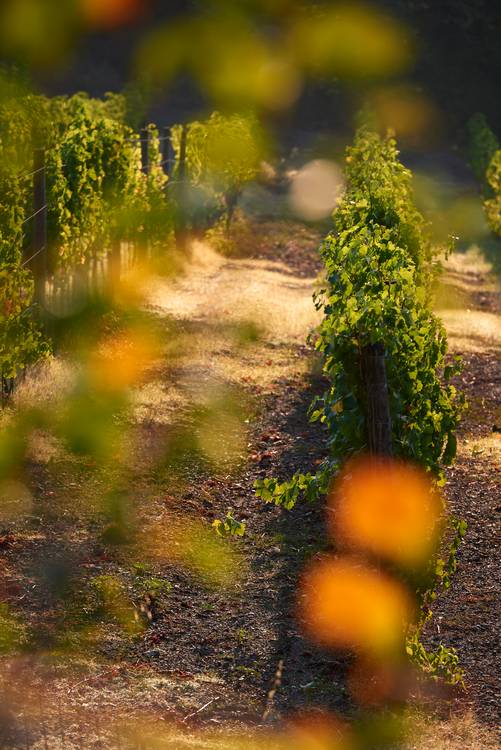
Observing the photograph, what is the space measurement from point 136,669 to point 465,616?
2.18 metres

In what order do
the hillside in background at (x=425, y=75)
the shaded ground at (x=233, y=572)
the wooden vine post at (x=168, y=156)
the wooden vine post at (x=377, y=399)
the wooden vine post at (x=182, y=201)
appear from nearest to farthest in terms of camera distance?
the shaded ground at (x=233, y=572) < the wooden vine post at (x=377, y=399) < the wooden vine post at (x=182, y=201) < the wooden vine post at (x=168, y=156) < the hillside in background at (x=425, y=75)

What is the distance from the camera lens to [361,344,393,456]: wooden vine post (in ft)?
19.3

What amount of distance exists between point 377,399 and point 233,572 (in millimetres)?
1987

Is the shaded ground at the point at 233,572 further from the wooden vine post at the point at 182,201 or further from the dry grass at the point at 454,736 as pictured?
the wooden vine post at the point at 182,201

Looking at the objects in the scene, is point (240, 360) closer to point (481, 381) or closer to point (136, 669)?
point (481, 381)

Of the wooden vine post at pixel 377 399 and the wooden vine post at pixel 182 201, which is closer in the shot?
the wooden vine post at pixel 377 399

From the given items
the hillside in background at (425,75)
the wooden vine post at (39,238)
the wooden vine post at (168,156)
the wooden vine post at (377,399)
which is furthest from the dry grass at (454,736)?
the hillside in background at (425,75)

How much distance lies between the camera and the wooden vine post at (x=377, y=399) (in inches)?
231

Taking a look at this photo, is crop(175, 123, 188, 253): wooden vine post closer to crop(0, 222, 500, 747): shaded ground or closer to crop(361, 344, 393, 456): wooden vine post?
crop(0, 222, 500, 747): shaded ground

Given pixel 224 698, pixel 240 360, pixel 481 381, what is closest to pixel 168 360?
pixel 240 360

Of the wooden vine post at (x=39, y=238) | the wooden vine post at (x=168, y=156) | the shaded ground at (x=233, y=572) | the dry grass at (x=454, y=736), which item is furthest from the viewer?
the wooden vine post at (x=168, y=156)

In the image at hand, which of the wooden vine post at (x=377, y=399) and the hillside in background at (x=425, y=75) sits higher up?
the wooden vine post at (x=377, y=399)

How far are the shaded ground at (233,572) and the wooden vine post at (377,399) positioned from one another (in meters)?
1.29

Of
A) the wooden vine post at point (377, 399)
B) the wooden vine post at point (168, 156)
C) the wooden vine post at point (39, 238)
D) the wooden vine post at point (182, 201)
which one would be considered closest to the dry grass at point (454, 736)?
the wooden vine post at point (377, 399)
